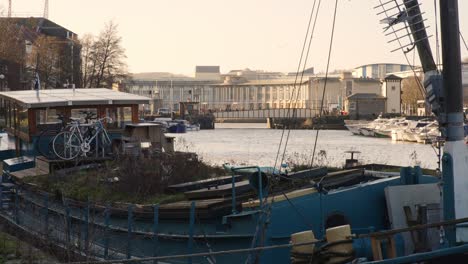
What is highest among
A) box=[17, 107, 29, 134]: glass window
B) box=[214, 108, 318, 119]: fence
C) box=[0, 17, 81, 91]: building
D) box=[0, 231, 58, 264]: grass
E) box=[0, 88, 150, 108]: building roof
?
box=[0, 17, 81, 91]: building

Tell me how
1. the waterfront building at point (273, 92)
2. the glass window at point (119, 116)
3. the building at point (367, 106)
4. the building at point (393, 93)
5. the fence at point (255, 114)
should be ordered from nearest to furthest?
the glass window at point (119, 116) < the building at point (367, 106) < the building at point (393, 93) < the fence at point (255, 114) < the waterfront building at point (273, 92)

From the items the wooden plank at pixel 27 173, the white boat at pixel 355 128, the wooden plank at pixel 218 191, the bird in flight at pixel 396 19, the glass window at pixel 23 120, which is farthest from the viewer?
the white boat at pixel 355 128

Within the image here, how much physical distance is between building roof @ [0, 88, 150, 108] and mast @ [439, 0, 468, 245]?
35.7 ft

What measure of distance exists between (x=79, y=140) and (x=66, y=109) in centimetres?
126

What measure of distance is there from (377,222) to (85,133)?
8.54 metres

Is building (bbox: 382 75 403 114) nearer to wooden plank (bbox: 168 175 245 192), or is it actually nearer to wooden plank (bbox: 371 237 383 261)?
wooden plank (bbox: 168 175 245 192)

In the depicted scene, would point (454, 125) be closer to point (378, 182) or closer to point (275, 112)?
point (378, 182)

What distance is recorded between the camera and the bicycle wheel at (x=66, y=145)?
16144 millimetres

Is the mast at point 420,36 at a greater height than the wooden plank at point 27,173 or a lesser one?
greater

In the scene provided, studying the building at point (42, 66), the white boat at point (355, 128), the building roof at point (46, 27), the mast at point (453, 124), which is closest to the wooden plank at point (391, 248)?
the mast at point (453, 124)

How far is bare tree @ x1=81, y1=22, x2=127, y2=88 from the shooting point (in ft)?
219

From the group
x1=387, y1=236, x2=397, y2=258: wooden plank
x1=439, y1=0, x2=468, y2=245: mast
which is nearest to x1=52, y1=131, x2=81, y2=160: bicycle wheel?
x1=387, y1=236, x2=397, y2=258: wooden plank

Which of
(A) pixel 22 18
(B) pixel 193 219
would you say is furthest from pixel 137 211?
(A) pixel 22 18

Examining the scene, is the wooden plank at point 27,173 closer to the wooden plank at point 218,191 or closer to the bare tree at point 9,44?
the wooden plank at point 218,191
